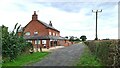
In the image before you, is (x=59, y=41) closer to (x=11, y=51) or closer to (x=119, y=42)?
(x=11, y=51)

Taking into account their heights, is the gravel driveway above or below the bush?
below

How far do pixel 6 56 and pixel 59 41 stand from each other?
51.8m

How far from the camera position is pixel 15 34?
2506 cm

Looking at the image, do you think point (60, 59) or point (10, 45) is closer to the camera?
point (60, 59)

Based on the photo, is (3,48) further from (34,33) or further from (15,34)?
(34,33)

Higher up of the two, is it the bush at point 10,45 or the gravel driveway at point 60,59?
the bush at point 10,45

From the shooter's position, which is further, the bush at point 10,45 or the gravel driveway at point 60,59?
the bush at point 10,45

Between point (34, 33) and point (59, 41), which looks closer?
point (34, 33)

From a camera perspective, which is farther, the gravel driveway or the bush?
the bush

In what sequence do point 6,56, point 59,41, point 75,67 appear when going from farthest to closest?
point 59,41 → point 6,56 → point 75,67

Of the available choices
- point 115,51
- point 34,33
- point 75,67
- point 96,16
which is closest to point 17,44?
point 75,67

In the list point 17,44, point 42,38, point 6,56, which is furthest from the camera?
point 42,38

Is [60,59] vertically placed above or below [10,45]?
below

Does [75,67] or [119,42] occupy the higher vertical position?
[119,42]
